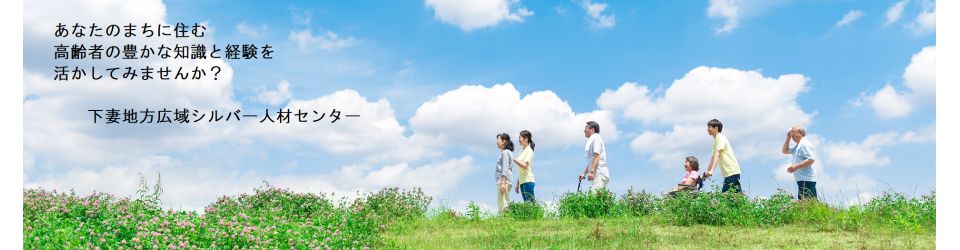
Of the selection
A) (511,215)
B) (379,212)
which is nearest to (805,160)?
(511,215)

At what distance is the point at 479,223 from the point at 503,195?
176cm

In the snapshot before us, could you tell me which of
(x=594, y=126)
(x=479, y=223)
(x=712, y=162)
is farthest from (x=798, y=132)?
(x=479, y=223)

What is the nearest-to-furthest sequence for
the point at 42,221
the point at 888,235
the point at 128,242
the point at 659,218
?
the point at 128,242
the point at 42,221
the point at 888,235
the point at 659,218

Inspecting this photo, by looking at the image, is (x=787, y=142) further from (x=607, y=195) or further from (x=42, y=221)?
(x=42, y=221)

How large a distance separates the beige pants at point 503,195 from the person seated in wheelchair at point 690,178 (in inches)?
112

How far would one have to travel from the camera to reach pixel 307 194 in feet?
46.2

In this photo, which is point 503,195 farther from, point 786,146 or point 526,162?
point 786,146

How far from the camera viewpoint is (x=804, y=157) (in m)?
13.9

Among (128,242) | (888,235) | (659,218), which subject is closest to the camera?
(128,242)

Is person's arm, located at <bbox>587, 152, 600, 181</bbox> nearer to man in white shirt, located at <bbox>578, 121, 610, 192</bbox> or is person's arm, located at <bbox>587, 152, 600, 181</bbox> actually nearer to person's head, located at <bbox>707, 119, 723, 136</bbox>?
man in white shirt, located at <bbox>578, 121, 610, 192</bbox>

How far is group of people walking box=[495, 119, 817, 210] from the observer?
13.9 meters

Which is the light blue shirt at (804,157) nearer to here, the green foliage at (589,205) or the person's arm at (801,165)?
the person's arm at (801,165)

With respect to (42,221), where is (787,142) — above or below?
above

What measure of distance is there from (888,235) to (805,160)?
291cm
